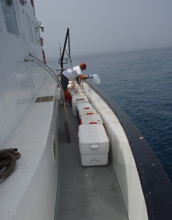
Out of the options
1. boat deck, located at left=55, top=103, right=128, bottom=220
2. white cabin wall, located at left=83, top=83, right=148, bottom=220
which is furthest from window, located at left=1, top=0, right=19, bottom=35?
boat deck, located at left=55, top=103, right=128, bottom=220

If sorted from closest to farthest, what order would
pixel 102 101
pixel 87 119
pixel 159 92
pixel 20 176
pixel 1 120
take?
1. pixel 20 176
2. pixel 1 120
3. pixel 87 119
4. pixel 102 101
5. pixel 159 92

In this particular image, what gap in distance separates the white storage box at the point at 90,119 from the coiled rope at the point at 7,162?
6.31ft

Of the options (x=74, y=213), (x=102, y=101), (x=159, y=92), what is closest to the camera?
(x=74, y=213)

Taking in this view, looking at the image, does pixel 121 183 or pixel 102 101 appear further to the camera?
pixel 102 101

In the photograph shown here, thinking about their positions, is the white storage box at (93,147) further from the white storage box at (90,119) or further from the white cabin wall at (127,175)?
the white storage box at (90,119)

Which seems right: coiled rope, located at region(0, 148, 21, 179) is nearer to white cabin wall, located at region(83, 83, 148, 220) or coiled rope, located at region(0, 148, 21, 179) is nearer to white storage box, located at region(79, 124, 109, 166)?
white cabin wall, located at region(83, 83, 148, 220)

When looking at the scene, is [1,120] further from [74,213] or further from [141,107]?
[141,107]

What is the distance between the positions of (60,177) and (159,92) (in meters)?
10.8

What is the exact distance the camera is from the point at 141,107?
8.80 meters

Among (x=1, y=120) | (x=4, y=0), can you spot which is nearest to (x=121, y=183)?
(x=1, y=120)

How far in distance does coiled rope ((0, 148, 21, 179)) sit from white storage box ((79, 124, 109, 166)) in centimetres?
122

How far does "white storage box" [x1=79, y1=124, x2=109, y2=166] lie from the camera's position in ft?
8.02

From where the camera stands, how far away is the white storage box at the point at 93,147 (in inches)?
96.3

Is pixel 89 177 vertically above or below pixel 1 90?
below
